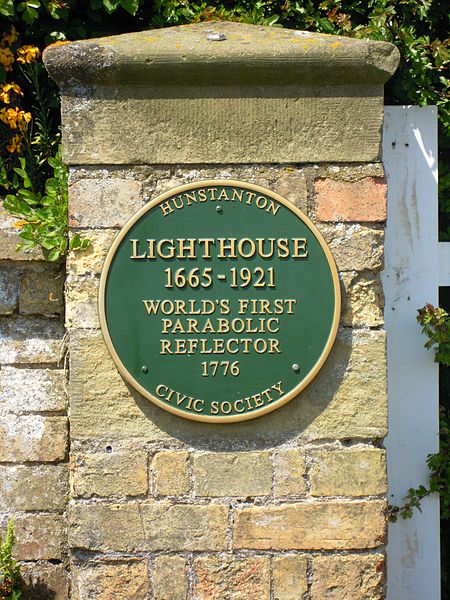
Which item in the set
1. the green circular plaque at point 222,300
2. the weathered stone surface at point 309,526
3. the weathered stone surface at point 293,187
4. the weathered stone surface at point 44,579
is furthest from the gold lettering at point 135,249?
the weathered stone surface at point 44,579

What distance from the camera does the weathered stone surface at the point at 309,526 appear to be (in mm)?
2805

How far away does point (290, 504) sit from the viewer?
281 cm

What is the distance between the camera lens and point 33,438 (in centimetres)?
312


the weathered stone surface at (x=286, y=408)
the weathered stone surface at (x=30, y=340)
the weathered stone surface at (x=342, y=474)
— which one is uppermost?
the weathered stone surface at (x=30, y=340)

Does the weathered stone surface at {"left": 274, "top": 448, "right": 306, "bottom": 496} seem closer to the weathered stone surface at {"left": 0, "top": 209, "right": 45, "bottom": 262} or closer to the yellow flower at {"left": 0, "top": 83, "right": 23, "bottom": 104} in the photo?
the weathered stone surface at {"left": 0, "top": 209, "right": 45, "bottom": 262}

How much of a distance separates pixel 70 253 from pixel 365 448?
4.34 ft

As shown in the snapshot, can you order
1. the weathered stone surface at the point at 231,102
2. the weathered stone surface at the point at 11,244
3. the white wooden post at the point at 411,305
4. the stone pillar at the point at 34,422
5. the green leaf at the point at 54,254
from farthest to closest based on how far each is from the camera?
the white wooden post at the point at 411,305 < the stone pillar at the point at 34,422 < the weathered stone surface at the point at 11,244 < the green leaf at the point at 54,254 < the weathered stone surface at the point at 231,102

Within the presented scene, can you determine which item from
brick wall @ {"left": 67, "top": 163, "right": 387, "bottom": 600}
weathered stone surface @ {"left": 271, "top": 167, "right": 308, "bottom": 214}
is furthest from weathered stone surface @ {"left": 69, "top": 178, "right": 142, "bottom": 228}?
weathered stone surface @ {"left": 271, "top": 167, "right": 308, "bottom": 214}

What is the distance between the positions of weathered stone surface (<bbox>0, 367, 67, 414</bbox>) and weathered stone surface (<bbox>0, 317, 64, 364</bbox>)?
5 centimetres

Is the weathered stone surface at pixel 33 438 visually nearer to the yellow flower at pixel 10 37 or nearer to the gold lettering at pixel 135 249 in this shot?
the gold lettering at pixel 135 249

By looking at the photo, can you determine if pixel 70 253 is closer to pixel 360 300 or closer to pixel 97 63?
pixel 97 63

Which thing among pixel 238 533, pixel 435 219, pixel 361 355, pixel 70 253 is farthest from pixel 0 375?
pixel 435 219

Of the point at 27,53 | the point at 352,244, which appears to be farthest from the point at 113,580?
the point at 27,53

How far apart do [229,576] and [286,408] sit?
0.66m
